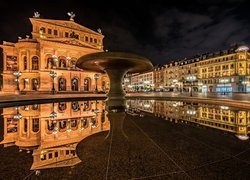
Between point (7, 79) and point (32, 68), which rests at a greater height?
point (32, 68)

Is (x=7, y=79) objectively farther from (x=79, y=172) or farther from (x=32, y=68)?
(x=79, y=172)

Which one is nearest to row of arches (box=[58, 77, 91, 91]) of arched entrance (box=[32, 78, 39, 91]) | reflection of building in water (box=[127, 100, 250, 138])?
arched entrance (box=[32, 78, 39, 91])

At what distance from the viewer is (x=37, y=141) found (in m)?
4.35

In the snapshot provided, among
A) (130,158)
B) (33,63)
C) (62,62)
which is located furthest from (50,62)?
(130,158)

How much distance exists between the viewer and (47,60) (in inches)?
1465

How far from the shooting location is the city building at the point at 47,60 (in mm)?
36031

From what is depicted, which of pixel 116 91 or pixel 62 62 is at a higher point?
pixel 62 62

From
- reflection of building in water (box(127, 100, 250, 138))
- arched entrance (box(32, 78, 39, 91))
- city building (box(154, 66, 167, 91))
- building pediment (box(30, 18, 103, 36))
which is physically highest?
building pediment (box(30, 18, 103, 36))

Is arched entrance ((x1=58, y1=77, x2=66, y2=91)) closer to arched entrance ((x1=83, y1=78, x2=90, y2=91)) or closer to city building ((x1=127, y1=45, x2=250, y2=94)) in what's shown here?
arched entrance ((x1=83, y1=78, x2=90, y2=91))

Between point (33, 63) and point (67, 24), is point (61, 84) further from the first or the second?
point (67, 24)

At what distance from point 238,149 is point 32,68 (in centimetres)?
4477

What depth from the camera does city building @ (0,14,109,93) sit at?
36.0 m

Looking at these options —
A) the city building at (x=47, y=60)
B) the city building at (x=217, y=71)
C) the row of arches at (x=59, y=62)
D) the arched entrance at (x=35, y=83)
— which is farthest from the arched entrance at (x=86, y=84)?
the city building at (x=217, y=71)

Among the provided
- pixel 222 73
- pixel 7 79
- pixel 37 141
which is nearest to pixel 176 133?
pixel 37 141
